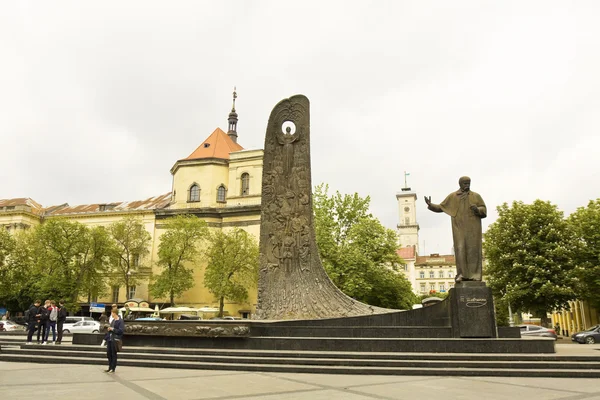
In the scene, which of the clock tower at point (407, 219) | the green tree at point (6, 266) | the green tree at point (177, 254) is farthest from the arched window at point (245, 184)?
the clock tower at point (407, 219)

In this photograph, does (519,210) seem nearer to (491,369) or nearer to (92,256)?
(491,369)

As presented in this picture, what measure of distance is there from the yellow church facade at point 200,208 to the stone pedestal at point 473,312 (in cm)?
3258

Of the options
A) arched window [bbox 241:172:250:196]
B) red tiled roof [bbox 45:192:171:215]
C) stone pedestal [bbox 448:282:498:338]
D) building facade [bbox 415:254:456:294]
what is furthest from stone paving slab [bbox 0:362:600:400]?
building facade [bbox 415:254:456:294]

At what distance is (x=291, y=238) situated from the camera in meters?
15.4

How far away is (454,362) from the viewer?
915 cm

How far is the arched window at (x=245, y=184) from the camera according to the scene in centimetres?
4633

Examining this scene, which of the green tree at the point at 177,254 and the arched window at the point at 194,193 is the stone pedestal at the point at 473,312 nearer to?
the green tree at the point at 177,254

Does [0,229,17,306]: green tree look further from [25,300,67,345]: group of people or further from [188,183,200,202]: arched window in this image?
[25,300,67,345]: group of people

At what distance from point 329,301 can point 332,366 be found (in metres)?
4.96

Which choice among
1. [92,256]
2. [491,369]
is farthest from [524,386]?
[92,256]

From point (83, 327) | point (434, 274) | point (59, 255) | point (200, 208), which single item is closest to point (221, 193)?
point (200, 208)

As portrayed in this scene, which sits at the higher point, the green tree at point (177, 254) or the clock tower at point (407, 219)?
the clock tower at point (407, 219)

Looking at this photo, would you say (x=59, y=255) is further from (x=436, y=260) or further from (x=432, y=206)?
(x=436, y=260)

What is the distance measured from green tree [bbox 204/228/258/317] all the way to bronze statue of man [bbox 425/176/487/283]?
2847 cm
